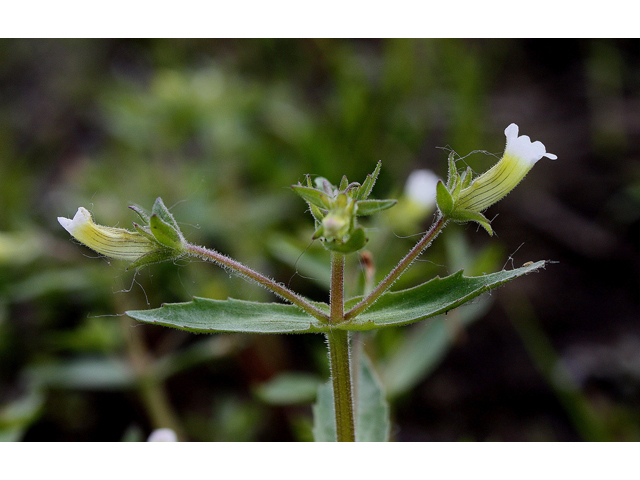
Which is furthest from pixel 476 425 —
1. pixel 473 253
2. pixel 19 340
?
pixel 19 340

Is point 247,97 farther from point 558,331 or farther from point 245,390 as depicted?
point 558,331

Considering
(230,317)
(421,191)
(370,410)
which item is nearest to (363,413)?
(370,410)

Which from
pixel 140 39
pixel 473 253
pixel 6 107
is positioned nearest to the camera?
pixel 473 253

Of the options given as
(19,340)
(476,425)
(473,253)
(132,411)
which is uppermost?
(473,253)

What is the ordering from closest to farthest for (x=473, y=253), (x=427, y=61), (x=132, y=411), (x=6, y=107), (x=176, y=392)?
1. (x=132, y=411)
2. (x=176, y=392)
3. (x=473, y=253)
4. (x=427, y=61)
5. (x=6, y=107)

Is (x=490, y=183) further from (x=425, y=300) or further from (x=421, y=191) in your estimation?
(x=421, y=191)

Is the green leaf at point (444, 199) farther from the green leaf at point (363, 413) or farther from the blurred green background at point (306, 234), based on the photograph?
the blurred green background at point (306, 234)
